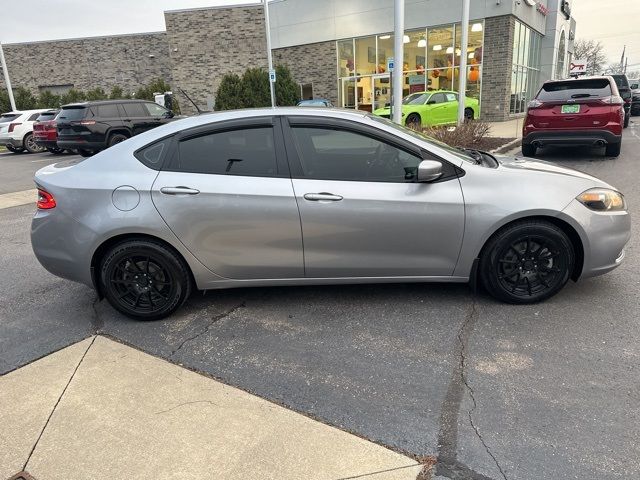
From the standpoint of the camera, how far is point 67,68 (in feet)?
123

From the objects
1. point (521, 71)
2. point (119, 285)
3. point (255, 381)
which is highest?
point (521, 71)

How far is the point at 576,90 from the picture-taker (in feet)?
32.4

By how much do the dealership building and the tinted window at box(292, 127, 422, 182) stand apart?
18.1 meters

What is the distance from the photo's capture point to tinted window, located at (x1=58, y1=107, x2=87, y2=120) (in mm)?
14445

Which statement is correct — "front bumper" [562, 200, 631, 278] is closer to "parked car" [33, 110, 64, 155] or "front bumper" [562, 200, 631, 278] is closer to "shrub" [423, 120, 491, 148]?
"shrub" [423, 120, 491, 148]

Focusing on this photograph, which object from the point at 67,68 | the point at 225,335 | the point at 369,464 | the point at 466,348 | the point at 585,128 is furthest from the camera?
the point at 67,68

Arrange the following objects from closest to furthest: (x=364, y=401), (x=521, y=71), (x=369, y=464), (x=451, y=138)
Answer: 1. (x=369, y=464)
2. (x=364, y=401)
3. (x=451, y=138)
4. (x=521, y=71)

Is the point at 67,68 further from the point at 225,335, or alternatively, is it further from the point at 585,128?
the point at 225,335

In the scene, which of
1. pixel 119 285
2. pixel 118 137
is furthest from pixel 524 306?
pixel 118 137

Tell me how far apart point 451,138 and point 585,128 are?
2639 millimetres

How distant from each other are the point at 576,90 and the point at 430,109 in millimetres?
8618

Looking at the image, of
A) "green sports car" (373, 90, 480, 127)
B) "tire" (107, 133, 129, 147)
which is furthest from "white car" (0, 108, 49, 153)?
"green sports car" (373, 90, 480, 127)

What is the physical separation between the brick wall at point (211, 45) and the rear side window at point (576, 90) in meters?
23.4

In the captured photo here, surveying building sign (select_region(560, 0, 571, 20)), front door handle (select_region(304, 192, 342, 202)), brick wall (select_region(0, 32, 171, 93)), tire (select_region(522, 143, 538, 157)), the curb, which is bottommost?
the curb
